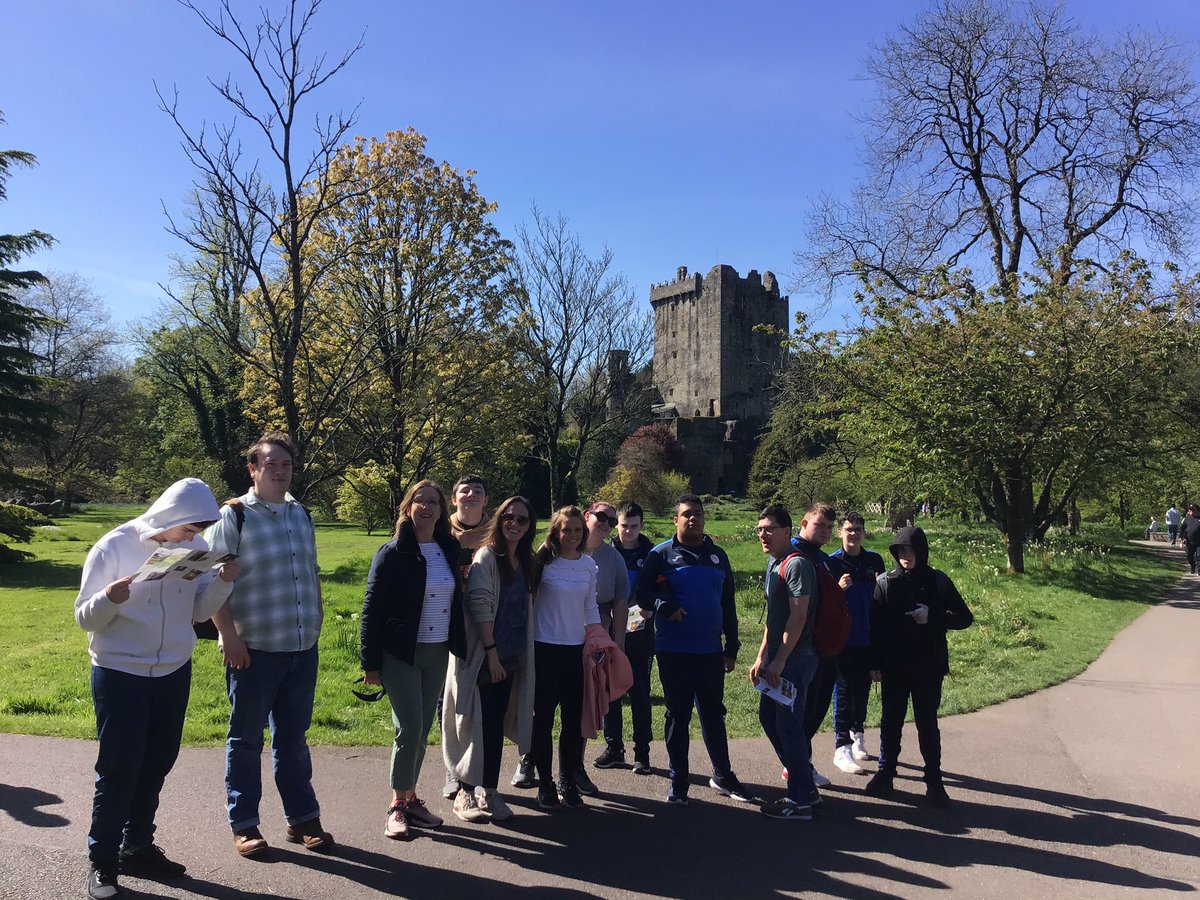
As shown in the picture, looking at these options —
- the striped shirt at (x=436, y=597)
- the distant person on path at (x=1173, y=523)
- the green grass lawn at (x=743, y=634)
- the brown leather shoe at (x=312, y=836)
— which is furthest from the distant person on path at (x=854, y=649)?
the distant person on path at (x=1173, y=523)

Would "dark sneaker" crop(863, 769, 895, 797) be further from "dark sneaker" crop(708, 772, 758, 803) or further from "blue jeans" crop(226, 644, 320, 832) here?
"blue jeans" crop(226, 644, 320, 832)

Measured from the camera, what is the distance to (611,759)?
580 centimetres

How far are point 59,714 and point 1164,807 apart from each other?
26.8 feet

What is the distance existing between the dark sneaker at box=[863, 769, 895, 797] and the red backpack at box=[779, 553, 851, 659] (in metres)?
0.92

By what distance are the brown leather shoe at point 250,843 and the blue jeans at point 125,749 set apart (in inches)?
16.1

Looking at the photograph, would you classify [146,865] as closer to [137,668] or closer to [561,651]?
[137,668]

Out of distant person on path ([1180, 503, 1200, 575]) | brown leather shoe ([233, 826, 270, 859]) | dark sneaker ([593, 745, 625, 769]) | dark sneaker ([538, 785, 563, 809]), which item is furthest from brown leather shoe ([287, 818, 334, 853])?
distant person on path ([1180, 503, 1200, 575])

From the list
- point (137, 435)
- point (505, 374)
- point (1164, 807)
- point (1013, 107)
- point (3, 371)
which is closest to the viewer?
point (1164, 807)

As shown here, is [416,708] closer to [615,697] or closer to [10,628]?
[615,697]

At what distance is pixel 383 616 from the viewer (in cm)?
439

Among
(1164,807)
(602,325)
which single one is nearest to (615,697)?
(1164,807)

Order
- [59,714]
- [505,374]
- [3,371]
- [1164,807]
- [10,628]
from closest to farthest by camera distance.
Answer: [1164,807], [59,714], [10,628], [505,374], [3,371]

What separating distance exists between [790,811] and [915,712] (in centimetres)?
114

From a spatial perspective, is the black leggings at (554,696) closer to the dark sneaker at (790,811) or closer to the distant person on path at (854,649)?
the dark sneaker at (790,811)
